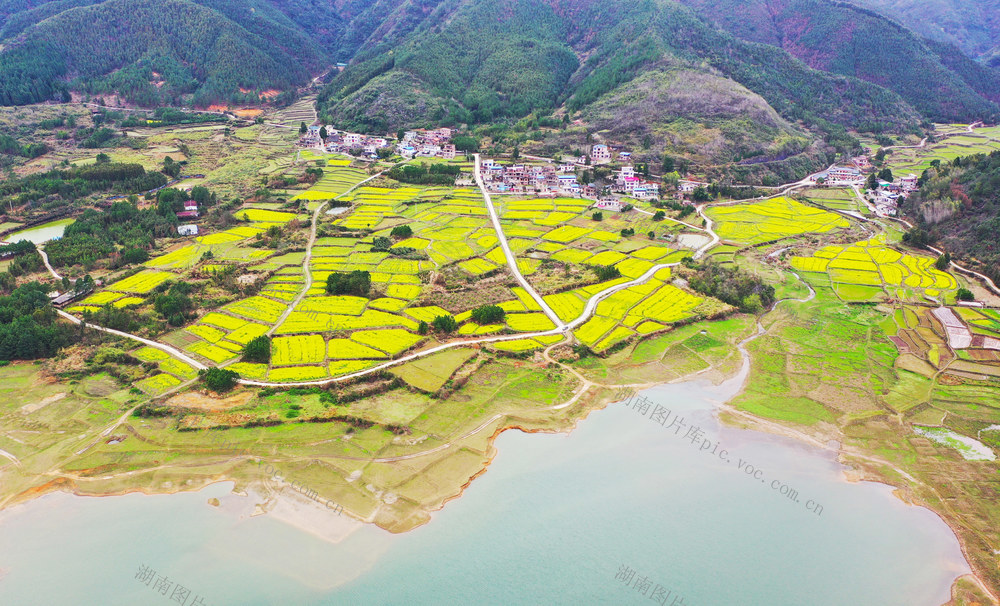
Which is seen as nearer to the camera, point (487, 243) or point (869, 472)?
point (869, 472)

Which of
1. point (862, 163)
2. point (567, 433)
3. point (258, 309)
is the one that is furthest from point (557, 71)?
point (567, 433)

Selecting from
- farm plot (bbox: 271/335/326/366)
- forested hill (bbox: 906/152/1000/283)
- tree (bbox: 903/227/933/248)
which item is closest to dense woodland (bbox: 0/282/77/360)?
farm plot (bbox: 271/335/326/366)

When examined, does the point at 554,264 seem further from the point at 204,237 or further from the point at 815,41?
the point at 815,41

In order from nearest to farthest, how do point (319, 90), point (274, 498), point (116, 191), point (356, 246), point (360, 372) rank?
point (274, 498)
point (360, 372)
point (356, 246)
point (116, 191)
point (319, 90)

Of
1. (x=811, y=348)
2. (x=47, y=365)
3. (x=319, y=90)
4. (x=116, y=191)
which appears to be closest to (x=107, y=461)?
(x=47, y=365)

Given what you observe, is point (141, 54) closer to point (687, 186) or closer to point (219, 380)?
point (687, 186)

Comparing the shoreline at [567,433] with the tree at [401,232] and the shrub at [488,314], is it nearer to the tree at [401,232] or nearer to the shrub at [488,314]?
the shrub at [488,314]

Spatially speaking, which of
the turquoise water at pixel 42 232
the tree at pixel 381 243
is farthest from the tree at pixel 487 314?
the turquoise water at pixel 42 232
